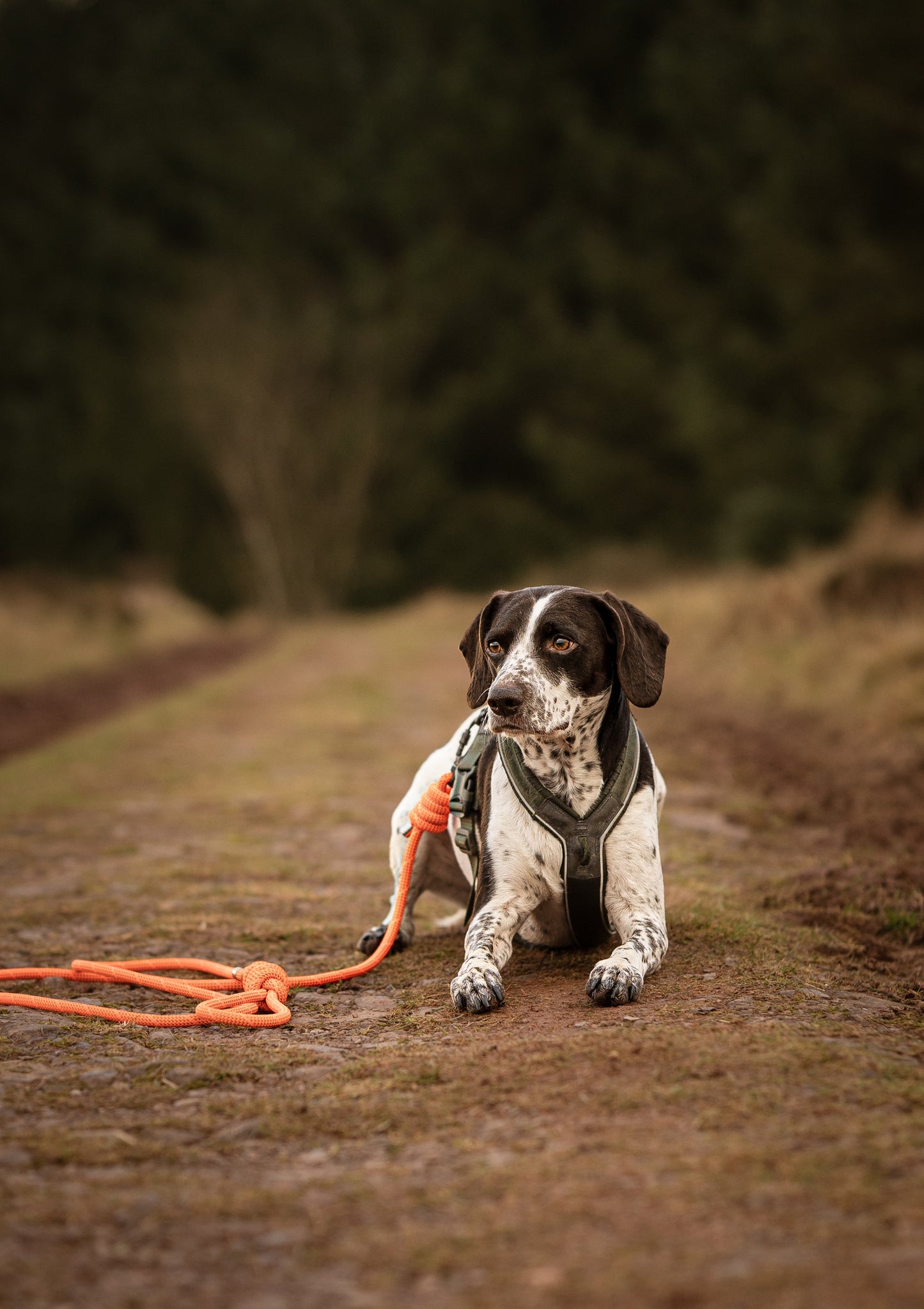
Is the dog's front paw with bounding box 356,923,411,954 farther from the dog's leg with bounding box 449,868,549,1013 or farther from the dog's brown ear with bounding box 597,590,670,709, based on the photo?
the dog's brown ear with bounding box 597,590,670,709

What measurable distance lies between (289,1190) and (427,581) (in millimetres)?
35733

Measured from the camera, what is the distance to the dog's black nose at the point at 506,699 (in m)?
3.21

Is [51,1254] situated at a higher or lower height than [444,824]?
lower

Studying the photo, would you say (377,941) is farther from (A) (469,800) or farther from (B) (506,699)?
(B) (506,699)

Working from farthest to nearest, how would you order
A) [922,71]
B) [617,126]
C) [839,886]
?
1. [617,126]
2. [922,71]
3. [839,886]

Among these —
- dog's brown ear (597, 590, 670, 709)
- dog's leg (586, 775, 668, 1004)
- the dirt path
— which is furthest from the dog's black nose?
the dirt path

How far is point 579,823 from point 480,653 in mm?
742

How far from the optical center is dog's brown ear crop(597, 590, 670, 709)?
3414 millimetres

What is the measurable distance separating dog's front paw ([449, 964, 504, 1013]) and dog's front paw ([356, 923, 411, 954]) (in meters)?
0.75

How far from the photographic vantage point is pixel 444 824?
3.81 metres

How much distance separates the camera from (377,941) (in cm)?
390

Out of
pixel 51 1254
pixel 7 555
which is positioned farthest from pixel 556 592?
pixel 7 555

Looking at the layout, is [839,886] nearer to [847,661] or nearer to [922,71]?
[847,661]

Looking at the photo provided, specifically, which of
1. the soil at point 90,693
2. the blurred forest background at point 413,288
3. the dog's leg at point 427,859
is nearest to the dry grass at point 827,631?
the dog's leg at point 427,859
